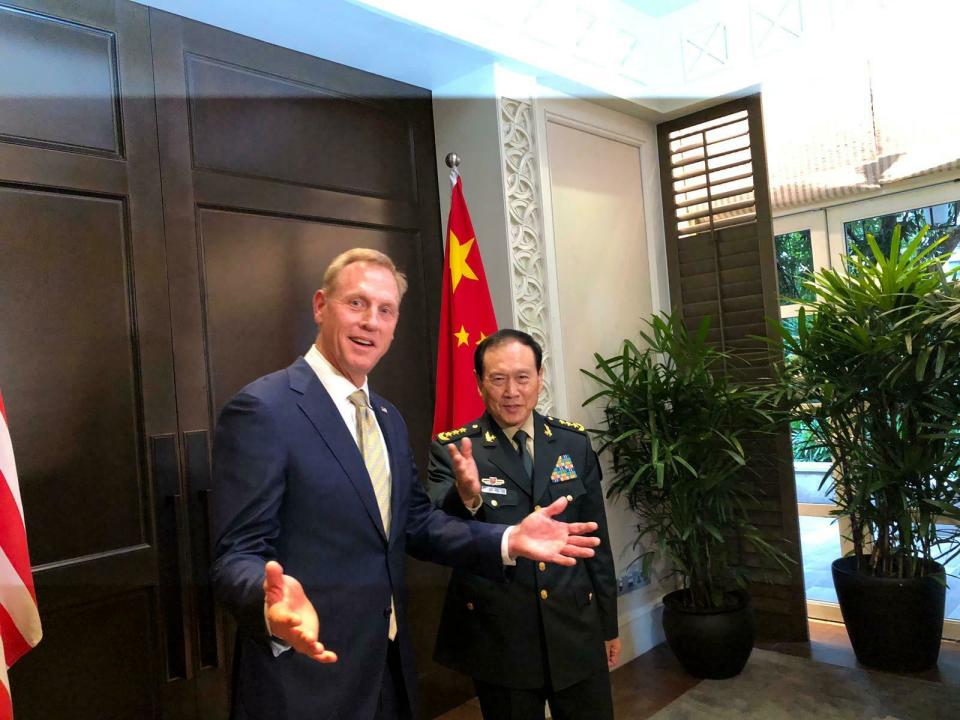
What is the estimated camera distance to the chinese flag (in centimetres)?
265

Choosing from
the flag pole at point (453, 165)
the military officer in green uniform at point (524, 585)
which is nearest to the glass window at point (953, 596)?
the military officer in green uniform at point (524, 585)

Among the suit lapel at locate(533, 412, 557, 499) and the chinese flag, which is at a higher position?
the chinese flag

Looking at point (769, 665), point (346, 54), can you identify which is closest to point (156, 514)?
point (346, 54)

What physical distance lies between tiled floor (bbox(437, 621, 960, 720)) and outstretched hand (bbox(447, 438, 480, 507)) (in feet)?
4.97

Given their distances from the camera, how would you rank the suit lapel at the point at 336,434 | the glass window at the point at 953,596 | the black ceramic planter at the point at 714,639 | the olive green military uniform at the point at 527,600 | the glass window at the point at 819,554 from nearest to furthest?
the suit lapel at the point at 336,434 → the olive green military uniform at the point at 527,600 → the black ceramic planter at the point at 714,639 → the glass window at the point at 953,596 → the glass window at the point at 819,554

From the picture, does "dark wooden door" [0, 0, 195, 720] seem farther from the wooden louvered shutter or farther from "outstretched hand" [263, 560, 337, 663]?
the wooden louvered shutter

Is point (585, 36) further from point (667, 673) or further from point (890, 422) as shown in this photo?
point (667, 673)

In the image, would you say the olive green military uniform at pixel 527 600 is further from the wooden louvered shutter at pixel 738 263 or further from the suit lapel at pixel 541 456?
the wooden louvered shutter at pixel 738 263

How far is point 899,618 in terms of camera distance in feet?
9.23

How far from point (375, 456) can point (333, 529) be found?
196mm

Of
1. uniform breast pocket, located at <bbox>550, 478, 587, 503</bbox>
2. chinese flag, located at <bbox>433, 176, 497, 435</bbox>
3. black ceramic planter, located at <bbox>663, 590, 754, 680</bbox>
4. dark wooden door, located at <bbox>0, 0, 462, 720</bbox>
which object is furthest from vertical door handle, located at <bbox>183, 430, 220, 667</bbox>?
black ceramic planter, located at <bbox>663, 590, 754, 680</bbox>

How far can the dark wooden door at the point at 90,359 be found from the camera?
188cm

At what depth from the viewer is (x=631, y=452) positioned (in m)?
3.07

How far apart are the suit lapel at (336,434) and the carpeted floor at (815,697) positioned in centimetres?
188
